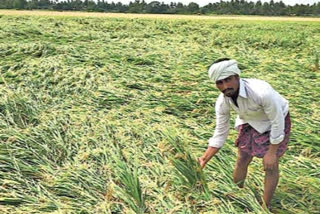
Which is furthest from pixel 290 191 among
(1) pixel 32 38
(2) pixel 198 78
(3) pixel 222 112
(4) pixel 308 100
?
(1) pixel 32 38

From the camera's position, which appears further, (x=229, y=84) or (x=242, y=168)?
(x=242, y=168)

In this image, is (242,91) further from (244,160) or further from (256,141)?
A: (244,160)

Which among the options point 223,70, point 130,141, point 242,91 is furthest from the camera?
point 130,141

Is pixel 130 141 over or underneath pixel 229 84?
underneath

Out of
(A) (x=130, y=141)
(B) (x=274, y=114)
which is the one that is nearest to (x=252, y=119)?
(B) (x=274, y=114)

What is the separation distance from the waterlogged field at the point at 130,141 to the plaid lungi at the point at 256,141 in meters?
0.28

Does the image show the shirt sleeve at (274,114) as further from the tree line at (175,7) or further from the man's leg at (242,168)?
the tree line at (175,7)

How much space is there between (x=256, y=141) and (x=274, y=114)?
0.32 m

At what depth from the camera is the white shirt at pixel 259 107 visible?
252 cm

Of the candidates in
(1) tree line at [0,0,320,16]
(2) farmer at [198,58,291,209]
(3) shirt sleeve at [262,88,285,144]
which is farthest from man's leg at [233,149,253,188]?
(1) tree line at [0,0,320,16]

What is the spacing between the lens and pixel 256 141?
9.14 feet

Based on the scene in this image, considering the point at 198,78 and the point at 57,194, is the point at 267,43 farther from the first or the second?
the point at 57,194

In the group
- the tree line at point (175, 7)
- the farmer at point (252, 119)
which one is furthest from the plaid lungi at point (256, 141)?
the tree line at point (175, 7)

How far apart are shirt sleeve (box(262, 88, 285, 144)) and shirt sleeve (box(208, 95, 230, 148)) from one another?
1.13ft
